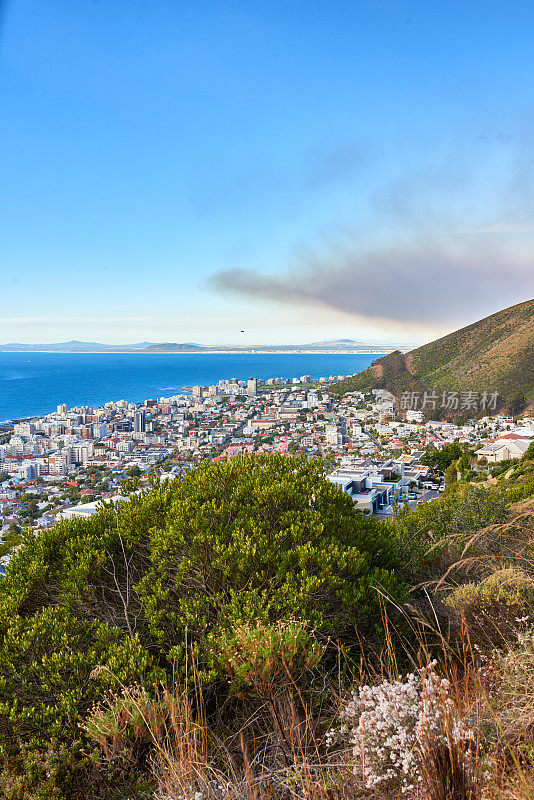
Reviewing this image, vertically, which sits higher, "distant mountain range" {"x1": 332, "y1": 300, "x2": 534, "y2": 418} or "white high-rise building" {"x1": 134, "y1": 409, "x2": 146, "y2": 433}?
"distant mountain range" {"x1": 332, "y1": 300, "x2": 534, "y2": 418}

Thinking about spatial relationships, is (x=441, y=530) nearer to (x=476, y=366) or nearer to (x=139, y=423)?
(x=139, y=423)

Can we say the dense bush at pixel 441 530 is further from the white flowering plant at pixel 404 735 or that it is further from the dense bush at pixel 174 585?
the white flowering plant at pixel 404 735

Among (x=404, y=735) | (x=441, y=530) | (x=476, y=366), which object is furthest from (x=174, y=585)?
(x=476, y=366)

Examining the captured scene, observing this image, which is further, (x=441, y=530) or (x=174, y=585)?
(x=441, y=530)

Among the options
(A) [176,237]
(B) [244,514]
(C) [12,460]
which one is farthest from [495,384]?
(B) [244,514]

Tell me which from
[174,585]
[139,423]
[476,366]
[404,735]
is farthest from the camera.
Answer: [476,366]

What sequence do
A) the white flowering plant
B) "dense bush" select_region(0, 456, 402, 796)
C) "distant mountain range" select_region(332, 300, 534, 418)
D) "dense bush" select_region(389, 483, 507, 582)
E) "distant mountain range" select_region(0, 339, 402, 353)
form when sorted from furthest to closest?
"distant mountain range" select_region(0, 339, 402, 353) → "distant mountain range" select_region(332, 300, 534, 418) → "dense bush" select_region(389, 483, 507, 582) → "dense bush" select_region(0, 456, 402, 796) → the white flowering plant

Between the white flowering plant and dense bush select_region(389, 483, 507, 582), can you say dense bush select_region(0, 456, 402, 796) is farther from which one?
dense bush select_region(389, 483, 507, 582)

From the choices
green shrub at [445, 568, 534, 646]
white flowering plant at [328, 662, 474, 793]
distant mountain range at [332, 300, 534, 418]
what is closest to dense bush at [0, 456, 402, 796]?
green shrub at [445, 568, 534, 646]
